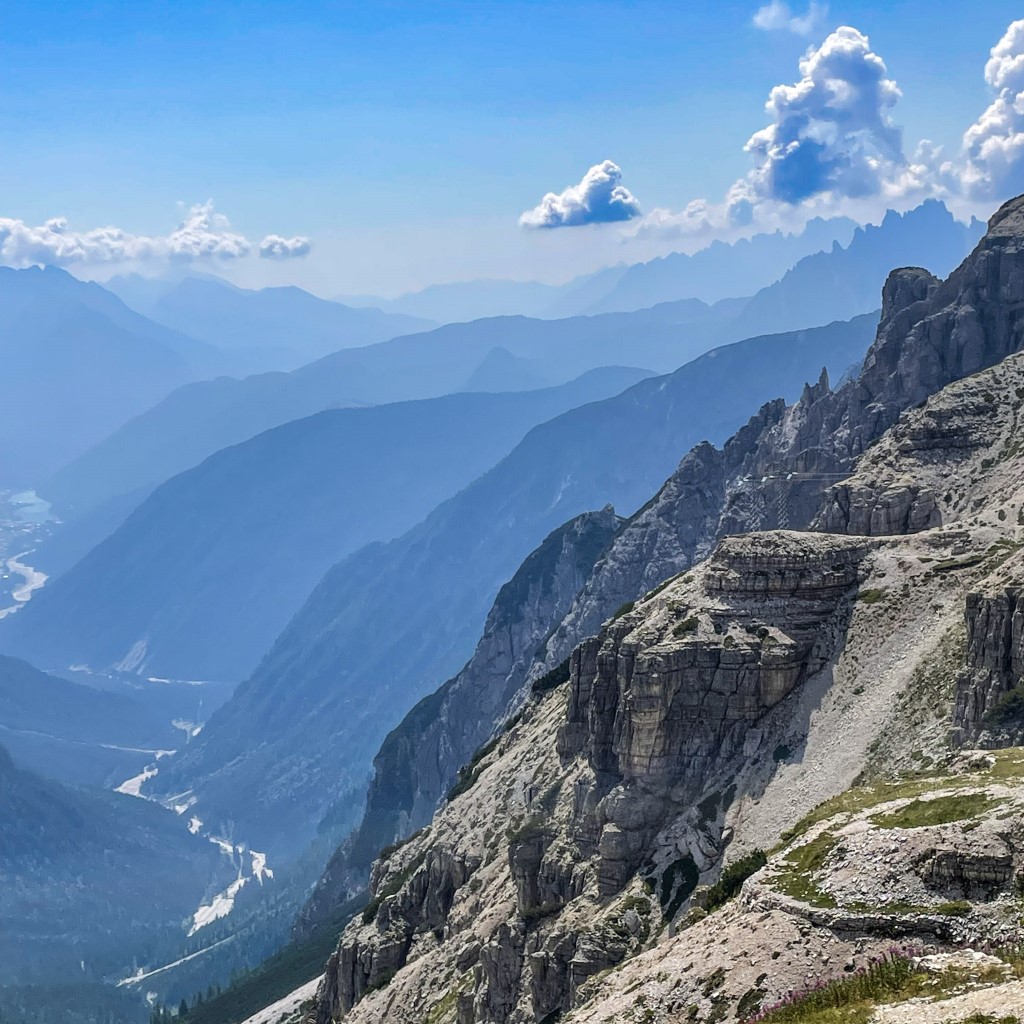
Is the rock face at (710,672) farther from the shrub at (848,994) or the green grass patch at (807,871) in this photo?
the shrub at (848,994)

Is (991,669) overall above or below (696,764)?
above

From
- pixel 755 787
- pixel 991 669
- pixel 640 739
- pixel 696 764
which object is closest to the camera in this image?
pixel 991 669

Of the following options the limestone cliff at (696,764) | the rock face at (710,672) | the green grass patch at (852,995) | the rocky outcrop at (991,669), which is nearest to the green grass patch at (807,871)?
the limestone cliff at (696,764)

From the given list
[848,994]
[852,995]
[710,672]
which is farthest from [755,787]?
[852,995]

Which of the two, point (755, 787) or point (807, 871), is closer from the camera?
point (807, 871)

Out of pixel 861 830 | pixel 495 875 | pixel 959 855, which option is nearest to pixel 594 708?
pixel 495 875

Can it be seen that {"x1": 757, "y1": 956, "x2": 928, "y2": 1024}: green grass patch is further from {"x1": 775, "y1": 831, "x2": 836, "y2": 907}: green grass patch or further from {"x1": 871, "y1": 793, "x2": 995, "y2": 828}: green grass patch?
{"x1": 871, "y1": 793, "x2": 995, "y2": 828}: green grass patch

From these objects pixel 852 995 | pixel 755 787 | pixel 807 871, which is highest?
pixel 807 871

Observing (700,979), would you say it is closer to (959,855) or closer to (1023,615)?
(959,855)

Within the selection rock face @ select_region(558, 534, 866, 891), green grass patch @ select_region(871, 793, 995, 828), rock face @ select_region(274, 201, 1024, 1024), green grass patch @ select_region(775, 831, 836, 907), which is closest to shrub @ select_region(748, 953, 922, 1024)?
rock face @ select_region(274, 201, 1024, 1024)

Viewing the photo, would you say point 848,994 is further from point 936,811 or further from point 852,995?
point 936,811

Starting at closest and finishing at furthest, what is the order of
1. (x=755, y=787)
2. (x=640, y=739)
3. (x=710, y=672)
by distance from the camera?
(x=755, y=787) → (x=710, y=672) → (x=640, y=739)
